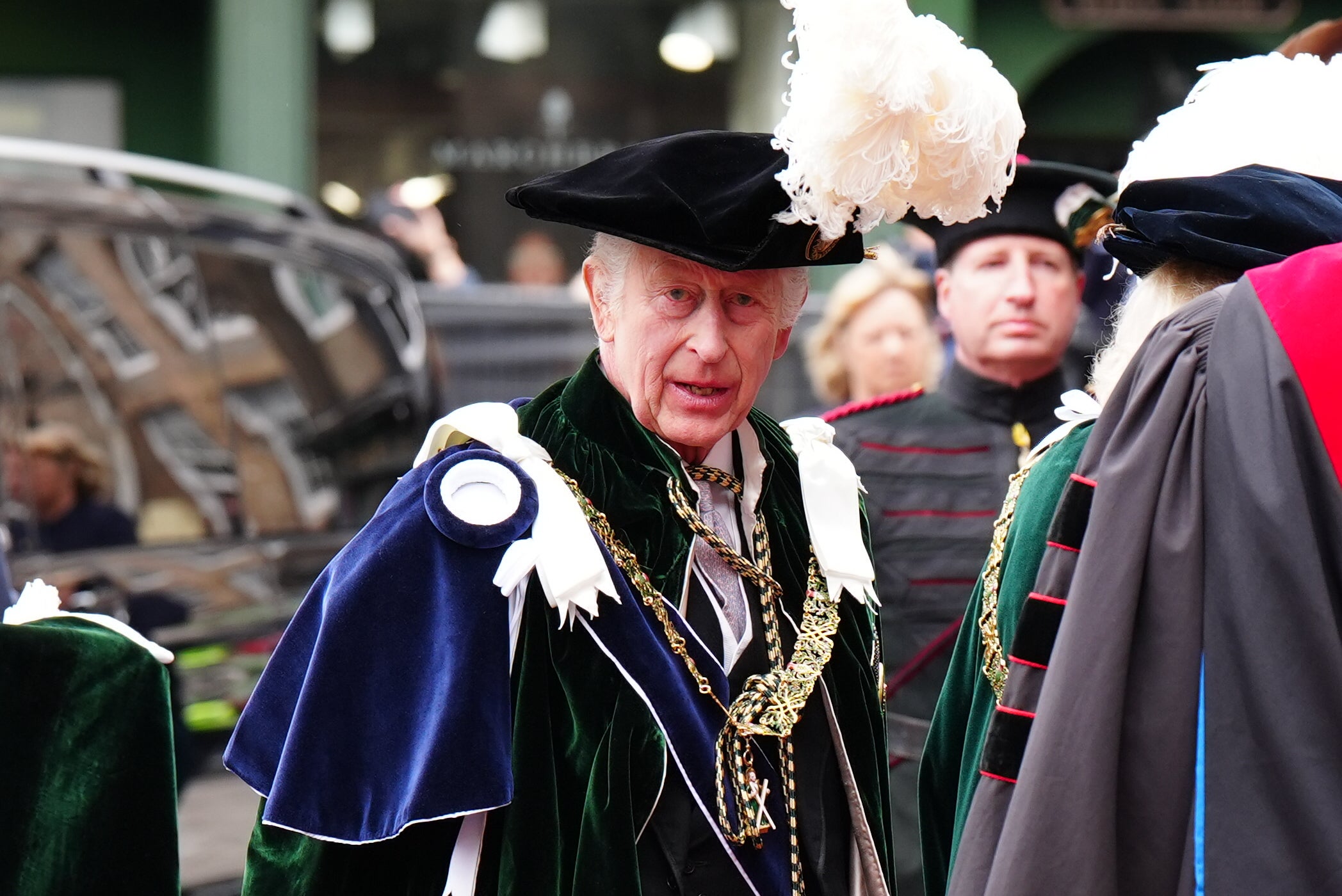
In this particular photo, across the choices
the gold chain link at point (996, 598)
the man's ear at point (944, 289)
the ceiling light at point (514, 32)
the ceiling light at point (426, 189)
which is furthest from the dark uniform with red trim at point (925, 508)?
the ceiling light at point (514, 32)

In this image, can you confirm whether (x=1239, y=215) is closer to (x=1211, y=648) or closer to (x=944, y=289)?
(x=1211, y=648)

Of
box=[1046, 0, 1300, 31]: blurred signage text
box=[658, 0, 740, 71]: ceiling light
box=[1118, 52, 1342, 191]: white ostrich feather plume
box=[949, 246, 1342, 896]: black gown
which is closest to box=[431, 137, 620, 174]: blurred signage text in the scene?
box=[658, 0, 740, 71]: ceiling light

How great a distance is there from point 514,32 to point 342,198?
1311mm

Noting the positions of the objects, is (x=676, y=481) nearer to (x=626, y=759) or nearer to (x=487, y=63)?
(x=626, y=759)

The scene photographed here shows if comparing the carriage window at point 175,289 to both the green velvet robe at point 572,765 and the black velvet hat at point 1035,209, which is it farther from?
the green velvet robe at point 572,765

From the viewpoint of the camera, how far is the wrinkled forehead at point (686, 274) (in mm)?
2461

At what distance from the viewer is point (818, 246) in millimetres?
2455

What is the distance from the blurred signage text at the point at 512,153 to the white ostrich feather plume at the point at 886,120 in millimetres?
7319

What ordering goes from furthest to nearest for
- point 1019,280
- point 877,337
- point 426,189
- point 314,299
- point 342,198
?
point 426,189 < point 342,198 < point 314,299 < point 877,337 < point 1019,280

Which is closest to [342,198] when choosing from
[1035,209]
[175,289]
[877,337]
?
[175,289]

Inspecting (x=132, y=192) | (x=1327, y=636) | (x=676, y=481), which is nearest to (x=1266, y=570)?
(x=1327, y=636)

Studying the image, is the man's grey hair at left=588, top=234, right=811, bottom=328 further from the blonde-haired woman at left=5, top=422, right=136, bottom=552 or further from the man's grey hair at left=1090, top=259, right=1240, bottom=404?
the blonde-haired woman at left=5, top=422, right=136, bottom=552

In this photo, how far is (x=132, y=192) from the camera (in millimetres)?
5352

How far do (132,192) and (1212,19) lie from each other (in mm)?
6523
